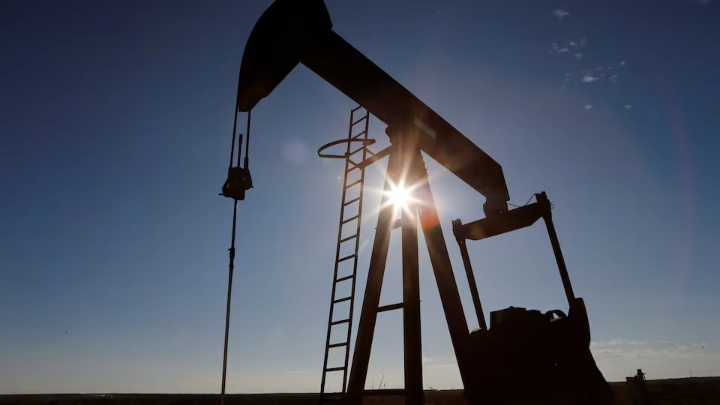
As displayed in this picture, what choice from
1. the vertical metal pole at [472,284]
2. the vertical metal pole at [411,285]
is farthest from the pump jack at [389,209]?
the vertical metal pole at [472,284]

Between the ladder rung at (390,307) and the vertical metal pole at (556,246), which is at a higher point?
the vertical metal pole at (556,246)

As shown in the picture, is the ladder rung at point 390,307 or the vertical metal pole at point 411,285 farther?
the ladder rung at point 390,307

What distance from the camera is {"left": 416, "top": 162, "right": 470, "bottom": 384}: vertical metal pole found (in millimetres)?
4430

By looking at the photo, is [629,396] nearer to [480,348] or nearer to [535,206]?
[535,206]

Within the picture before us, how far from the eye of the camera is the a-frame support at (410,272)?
14.1ft

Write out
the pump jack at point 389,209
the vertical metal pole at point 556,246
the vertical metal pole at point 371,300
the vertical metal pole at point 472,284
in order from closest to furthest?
the pump jack at point 389,209 → the vertical metal pole at point 371,300 → the vertical metal pole at point 556,246 → the vertical metal pole at point 472,284

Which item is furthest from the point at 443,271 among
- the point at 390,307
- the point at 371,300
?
the point at 371,300

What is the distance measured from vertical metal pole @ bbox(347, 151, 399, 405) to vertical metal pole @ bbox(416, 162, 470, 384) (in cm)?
47

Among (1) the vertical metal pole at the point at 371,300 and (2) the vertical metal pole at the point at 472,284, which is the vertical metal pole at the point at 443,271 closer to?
(1) the vertical metal pole at the point at 371,300

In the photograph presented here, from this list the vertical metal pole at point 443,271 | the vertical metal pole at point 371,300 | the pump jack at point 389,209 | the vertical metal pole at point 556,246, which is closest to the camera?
the pump jack at point 389,209

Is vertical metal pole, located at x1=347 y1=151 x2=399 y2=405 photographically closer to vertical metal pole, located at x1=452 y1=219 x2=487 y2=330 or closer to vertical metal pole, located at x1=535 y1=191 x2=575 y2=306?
vertical metal pole, located at x1=452 y1=219 x2=487 y2=330

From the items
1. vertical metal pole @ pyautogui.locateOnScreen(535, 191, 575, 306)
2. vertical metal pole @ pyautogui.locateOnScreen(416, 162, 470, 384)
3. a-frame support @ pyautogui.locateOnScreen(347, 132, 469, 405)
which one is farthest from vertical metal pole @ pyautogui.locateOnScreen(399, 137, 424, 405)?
vertical metal pole @ pyautogui.locateOnScreen(535, 191, 575, 306)

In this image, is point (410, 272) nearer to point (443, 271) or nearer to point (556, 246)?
point (443, 271)

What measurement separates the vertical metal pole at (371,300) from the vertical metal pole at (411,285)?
18cm
